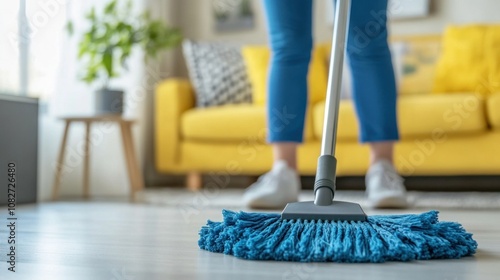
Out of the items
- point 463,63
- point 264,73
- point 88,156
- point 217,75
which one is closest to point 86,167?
point 88,156

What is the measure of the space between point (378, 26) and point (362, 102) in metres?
0.20

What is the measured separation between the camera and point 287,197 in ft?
5.09

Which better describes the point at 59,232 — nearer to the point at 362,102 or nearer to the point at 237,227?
the point at 237,227

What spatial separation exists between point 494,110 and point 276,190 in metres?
1.28

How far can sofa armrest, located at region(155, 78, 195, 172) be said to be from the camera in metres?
3.02

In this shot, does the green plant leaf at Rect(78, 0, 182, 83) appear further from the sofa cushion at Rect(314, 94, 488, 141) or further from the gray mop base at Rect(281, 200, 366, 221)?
the gray mop base at Rect(281, 200, 366, 221)

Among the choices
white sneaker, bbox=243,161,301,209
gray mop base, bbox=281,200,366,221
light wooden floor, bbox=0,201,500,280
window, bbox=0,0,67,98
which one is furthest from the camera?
window, bbox=0,0,67,98

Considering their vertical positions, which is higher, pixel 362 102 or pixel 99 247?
pixel 362 102

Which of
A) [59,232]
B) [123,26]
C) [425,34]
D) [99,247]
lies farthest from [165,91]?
[99,247]

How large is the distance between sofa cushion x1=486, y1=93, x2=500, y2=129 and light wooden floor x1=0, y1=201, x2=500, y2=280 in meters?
1.30

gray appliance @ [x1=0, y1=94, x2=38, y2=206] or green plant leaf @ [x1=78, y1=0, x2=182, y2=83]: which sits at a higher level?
green plant leaf @ [x1=78, y1=0, x2=182, y2=83]

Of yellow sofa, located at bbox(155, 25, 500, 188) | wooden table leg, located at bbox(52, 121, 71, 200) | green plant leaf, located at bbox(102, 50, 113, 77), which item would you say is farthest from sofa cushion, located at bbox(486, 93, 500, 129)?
wooden table leg, located at bbox(52, 121, 71, 200)

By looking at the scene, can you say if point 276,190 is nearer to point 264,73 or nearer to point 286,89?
point 286,89

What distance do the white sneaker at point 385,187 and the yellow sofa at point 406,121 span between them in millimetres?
967
